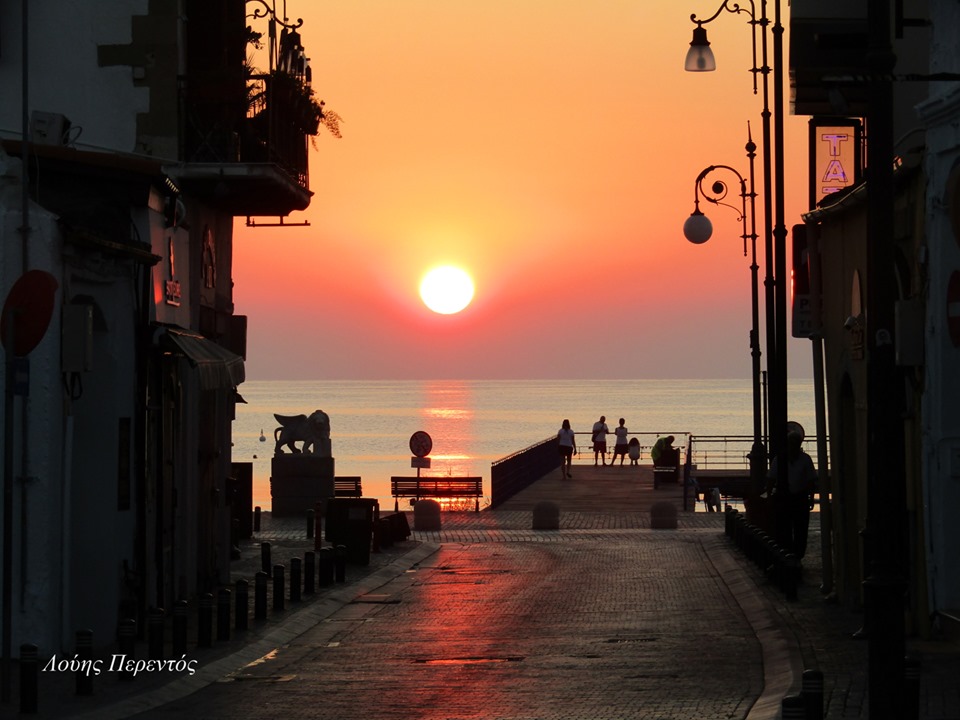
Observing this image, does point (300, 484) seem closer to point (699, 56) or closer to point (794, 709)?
point (699, 56)

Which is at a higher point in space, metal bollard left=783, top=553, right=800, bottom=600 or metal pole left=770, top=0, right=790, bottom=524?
metal pole left=770, top=0, right=790, bottom=524

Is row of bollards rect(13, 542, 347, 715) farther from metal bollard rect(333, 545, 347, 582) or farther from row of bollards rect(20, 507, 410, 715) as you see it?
metal bollard rect(333, 545, 347, 582)

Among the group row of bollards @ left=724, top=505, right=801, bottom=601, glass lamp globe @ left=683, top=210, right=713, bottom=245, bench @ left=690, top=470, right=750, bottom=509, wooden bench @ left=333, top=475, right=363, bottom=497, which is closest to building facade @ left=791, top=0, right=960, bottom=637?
row of bollards @ left=724, top=505, right=801, bottom=601

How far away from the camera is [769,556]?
25000 millimetres

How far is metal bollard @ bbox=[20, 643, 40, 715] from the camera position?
13.6 m

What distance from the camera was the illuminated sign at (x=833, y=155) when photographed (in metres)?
23.0

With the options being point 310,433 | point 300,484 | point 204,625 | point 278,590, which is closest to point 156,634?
point 204,625

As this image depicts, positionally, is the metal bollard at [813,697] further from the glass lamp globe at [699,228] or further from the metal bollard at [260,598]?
the glass lamp globe at [699,228]

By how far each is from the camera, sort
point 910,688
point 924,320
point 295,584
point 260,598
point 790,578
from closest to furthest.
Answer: point 910,688, point 924,320, point 260,598, point 790,578, point 295,584

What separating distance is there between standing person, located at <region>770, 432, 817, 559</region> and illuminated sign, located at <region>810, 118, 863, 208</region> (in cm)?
429

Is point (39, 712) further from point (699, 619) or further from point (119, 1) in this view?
point (119, 1)

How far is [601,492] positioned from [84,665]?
1469 inches

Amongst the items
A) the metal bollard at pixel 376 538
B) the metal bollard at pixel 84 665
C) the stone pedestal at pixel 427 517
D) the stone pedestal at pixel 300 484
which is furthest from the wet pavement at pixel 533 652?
the stone pedestal at pixel 300 484

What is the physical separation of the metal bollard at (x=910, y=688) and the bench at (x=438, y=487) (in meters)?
37.4
